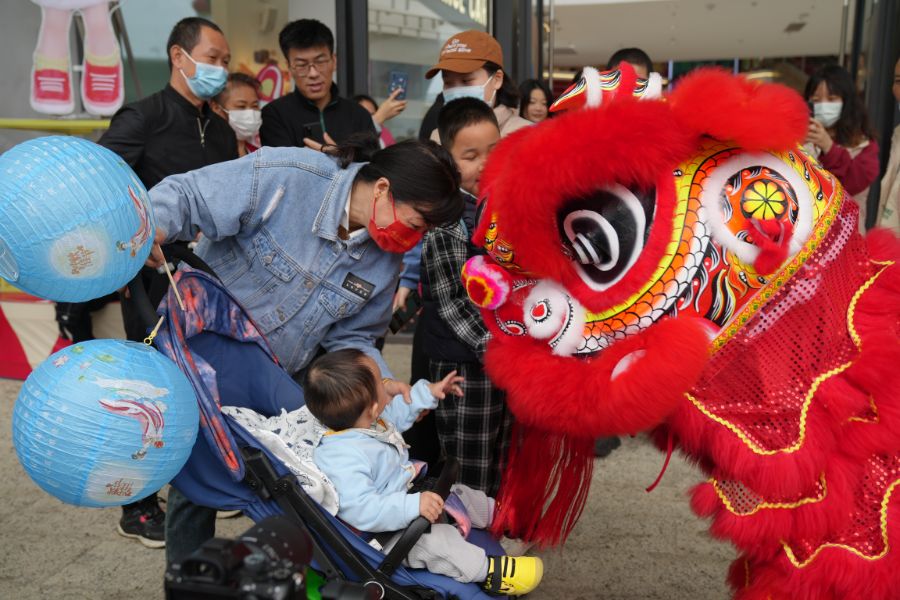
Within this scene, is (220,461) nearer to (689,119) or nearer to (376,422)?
(376,422)

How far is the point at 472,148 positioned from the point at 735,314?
1389mm

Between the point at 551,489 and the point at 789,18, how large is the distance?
38.1ft

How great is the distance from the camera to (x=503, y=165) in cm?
186

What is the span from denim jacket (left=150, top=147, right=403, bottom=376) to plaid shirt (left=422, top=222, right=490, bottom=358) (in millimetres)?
258

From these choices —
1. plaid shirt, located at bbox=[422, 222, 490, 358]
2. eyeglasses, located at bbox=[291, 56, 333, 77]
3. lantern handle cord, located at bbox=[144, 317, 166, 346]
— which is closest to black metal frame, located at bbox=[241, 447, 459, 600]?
lantern handle cord, located at bbox=[144, 317, 166, 346]

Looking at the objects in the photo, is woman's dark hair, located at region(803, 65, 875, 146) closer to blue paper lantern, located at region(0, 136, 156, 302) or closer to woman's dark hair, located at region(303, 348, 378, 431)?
woman's dark hair, located at region(303, 348, 378, 431)

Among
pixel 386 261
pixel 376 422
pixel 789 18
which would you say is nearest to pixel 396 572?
pixel 376 422

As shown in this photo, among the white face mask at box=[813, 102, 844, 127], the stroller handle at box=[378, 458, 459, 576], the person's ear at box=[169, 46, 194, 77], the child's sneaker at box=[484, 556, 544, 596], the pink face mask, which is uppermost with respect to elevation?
the person's ear at box=[169, 46, 194, 77]

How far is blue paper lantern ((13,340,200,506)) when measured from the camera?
163 cm

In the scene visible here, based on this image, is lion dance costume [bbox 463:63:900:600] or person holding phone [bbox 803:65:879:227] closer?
lion dance costume [bbox 463:63:900:600]

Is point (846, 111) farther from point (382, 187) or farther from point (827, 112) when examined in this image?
point (382, 187)

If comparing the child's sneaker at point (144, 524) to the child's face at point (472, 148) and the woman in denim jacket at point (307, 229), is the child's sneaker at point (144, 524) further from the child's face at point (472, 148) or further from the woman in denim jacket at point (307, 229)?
the child's face at point (472, 148)

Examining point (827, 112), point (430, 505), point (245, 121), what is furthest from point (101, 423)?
point (827, 112)

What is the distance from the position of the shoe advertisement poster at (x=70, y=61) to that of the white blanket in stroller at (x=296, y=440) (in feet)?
12.1
